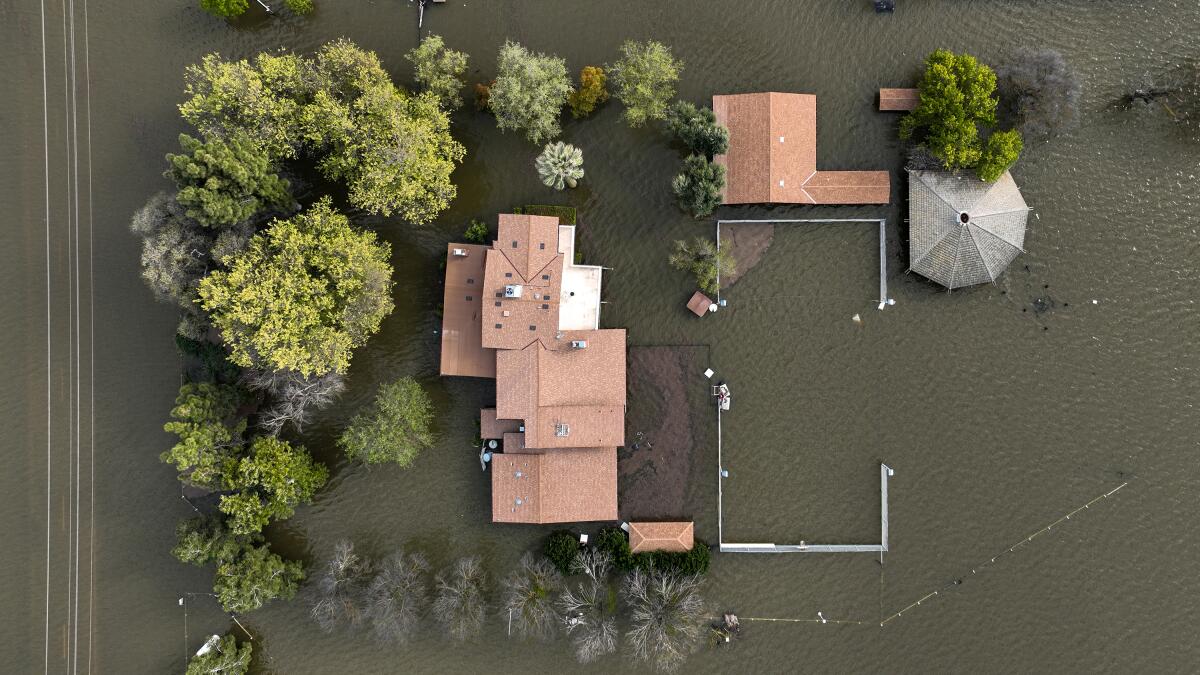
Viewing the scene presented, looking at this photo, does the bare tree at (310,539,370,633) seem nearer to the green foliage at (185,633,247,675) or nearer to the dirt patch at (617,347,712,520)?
the green foliage at (185,633,247,675)

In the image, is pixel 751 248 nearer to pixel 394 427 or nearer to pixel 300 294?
pixel 394 427

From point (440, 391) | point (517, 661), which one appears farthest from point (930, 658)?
point (440, 391)

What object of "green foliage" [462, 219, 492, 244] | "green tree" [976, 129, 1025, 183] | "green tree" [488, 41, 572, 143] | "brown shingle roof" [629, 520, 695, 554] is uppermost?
"green tree" [488, 41, 572, 143]

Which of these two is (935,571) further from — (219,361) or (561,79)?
(219,361)

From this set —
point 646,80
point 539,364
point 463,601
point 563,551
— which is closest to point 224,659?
point 463,601

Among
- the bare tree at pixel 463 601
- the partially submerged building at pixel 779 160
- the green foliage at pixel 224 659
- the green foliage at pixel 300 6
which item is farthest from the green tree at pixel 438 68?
the green foliage at pixel 224 659

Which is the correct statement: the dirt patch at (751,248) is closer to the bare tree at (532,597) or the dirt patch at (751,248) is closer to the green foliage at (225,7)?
the bare tree at (532,597)

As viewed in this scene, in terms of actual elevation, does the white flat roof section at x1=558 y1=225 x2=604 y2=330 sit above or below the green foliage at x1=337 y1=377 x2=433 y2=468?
above

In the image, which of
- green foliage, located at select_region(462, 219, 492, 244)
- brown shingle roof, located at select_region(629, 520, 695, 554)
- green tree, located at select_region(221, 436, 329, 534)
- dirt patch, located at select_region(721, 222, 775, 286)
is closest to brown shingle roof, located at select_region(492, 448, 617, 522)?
brown shingle roof, located at select_region(629, 520, 695, 554)
